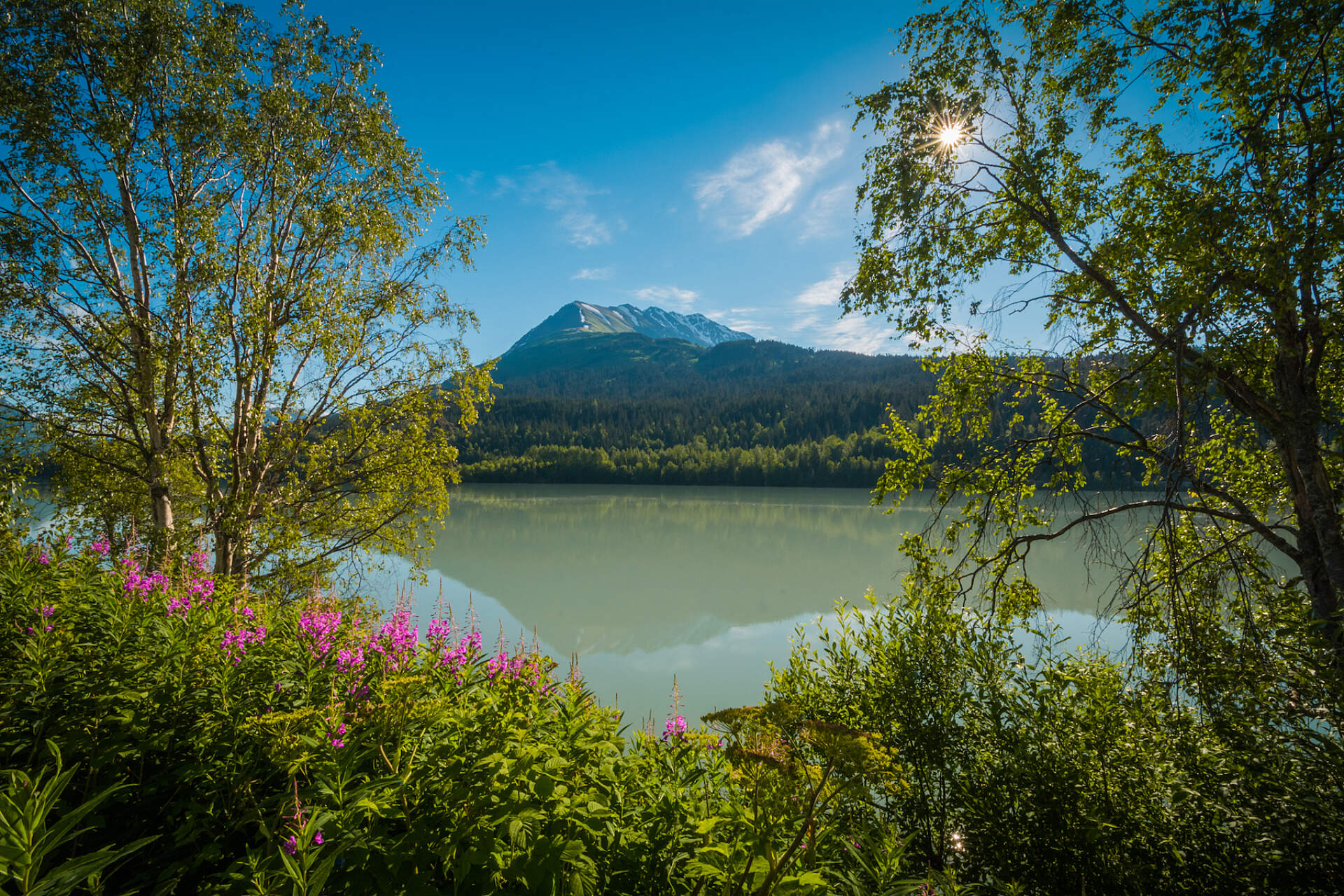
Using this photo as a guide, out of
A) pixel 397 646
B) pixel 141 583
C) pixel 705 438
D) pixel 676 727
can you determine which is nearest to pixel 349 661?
pixel 397 646

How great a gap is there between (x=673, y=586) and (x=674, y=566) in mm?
4158

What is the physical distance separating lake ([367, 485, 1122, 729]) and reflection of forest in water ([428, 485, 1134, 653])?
10 cm

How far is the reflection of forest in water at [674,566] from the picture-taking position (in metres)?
17.3

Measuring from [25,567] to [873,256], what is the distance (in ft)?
24.8

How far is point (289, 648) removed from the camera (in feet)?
10.5

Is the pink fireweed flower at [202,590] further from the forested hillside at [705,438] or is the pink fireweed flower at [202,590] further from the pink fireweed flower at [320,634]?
the forested hillside at [705,438]

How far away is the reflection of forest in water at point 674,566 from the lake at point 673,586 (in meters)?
0.10

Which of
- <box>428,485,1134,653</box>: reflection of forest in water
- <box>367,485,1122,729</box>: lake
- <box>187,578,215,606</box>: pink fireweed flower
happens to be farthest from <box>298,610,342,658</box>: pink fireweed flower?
<box>428,485,1134,653</box>: reflection of forest in water

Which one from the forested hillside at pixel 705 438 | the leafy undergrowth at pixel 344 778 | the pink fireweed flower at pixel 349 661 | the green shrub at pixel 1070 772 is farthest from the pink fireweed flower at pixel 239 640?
the forested hillside at pixel 705 438

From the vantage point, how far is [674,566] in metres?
26.0

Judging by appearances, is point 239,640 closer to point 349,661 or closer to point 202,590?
point 349,661

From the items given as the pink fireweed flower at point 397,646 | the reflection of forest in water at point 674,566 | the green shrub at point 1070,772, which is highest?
the pink fireweed flower at point 397,646

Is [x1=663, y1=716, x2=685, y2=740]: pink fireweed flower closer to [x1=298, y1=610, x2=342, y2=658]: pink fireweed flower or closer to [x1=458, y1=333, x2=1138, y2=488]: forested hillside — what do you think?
[x1=298, y1=610, x2=342, y2=658]: pink fireweed flower

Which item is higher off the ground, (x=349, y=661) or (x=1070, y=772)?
(x=349, y=661)
